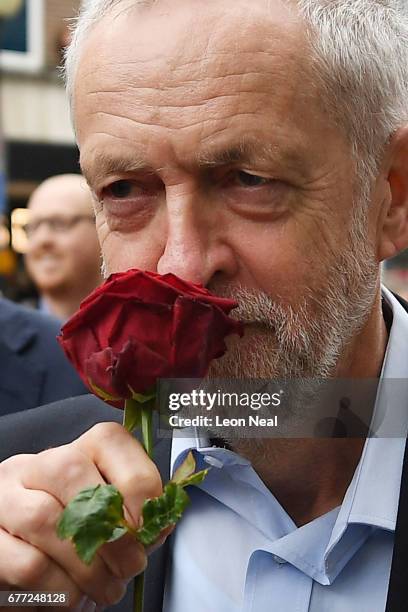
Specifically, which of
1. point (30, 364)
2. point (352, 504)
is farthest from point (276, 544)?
point (30, 364)

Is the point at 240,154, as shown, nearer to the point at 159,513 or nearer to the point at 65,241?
the point at 159,513

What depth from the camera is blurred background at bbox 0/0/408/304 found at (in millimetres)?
17297

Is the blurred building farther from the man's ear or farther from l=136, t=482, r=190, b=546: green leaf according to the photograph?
l=136, t=482, r=190, b=546: green leaf

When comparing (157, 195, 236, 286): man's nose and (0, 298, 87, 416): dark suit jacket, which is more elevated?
(157, 195, 236, 286): man's nose

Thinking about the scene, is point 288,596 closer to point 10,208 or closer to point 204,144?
point 204,144

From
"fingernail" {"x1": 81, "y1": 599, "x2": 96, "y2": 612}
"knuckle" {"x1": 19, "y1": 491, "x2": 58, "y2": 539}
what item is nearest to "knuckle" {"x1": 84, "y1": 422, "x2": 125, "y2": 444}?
"knuckle" {"x1": 19, "y1": 491, "x2": 58, "y2": 539}

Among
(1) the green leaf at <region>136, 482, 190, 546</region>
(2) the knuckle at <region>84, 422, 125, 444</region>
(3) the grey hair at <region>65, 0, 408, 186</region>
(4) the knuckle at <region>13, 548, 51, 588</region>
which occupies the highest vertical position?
(3) the grey hair at <region>65, 0, 408, 186</region>

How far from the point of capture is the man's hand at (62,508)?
54.0 inches

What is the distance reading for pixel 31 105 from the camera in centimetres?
1744

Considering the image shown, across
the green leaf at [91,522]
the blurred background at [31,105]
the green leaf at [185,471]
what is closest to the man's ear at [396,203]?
the green leaf at [185,471]

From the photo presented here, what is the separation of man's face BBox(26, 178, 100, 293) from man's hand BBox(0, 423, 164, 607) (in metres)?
4.82

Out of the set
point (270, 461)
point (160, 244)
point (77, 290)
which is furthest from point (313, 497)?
point (77, 290)

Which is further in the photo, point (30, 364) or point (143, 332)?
point (30, 364)

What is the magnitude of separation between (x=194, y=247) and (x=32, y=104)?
16032mm
